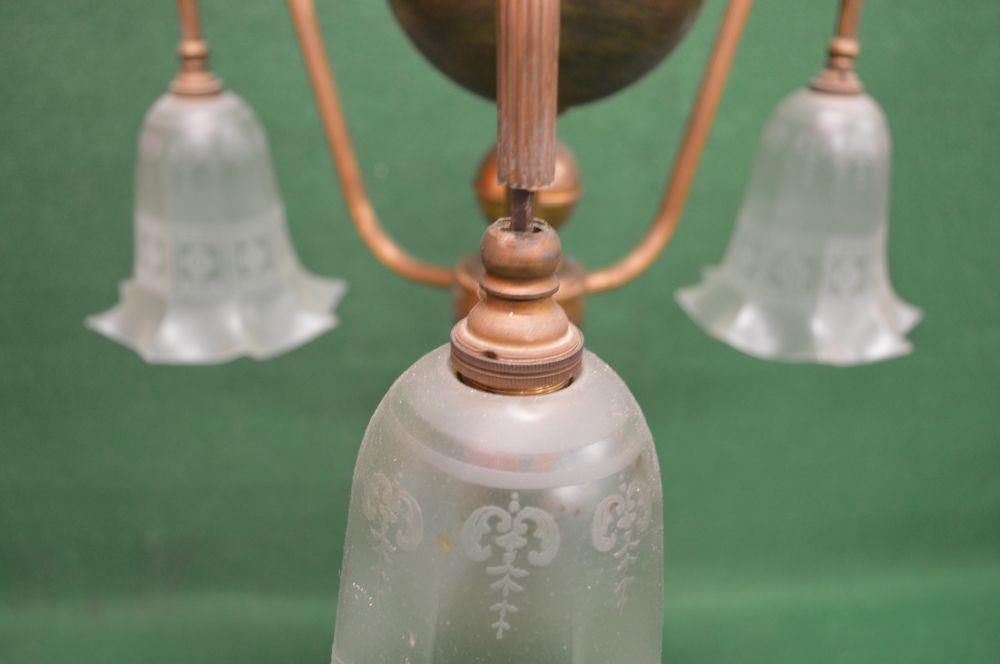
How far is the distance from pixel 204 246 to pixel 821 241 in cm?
40

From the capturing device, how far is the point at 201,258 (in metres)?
0.70

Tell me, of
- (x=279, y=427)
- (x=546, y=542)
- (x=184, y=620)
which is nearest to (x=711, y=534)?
(x=279, y=427)

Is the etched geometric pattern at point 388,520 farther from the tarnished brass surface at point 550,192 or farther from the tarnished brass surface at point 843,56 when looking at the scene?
the tarnished brass surface at point 843,56

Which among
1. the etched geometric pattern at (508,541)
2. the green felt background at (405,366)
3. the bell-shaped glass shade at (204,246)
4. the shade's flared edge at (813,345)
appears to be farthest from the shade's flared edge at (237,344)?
the green felt background at (405,366)

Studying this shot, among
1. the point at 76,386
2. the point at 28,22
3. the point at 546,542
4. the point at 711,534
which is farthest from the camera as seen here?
the point at 711,534

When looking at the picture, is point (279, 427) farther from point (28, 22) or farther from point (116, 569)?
point (28, 22)

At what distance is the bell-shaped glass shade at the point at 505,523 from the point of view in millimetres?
365

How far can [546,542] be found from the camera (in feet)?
1.21

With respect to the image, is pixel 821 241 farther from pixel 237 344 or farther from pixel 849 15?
pixel 237 344

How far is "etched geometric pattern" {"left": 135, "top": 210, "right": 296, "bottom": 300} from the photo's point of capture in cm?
70

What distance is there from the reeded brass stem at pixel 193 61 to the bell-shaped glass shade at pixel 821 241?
0.36 m

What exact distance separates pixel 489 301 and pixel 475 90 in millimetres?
244

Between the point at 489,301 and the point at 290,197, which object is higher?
the point at 290,197

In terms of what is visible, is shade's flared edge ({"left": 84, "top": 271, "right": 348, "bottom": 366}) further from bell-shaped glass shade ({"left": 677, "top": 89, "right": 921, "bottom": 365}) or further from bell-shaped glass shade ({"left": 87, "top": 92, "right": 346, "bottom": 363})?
bell-shaped glass shade ({"left": 677, "top": 89, "right": 921, "bottom": 365})
